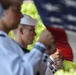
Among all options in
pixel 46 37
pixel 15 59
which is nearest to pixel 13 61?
pixel 15 59

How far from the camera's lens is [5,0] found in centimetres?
133

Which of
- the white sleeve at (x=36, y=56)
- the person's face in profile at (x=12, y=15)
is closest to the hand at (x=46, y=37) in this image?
the white sleeve at (x=36, y=56)

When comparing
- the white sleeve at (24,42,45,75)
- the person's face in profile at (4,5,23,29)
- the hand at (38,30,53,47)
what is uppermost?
the person's face in profile at (4,5,23,29)

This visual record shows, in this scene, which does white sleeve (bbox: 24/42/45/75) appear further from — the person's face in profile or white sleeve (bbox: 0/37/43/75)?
the person's face in profile

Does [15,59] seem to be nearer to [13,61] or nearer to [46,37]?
[13,61]

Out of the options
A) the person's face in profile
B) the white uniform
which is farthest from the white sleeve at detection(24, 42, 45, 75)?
the person's face in profile

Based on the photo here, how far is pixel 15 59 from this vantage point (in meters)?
1.34

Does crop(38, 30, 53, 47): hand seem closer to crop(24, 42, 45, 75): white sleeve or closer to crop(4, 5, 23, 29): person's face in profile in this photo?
crop(24, 42, 45, 75): white sleeve

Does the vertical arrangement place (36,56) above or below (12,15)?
below

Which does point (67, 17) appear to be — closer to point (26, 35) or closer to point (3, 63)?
point (3, 63)

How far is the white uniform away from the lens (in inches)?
52.1

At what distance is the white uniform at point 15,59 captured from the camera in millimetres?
1323

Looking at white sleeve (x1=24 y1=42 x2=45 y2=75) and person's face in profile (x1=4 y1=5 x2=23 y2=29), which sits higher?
person's face in profile (x1=4 y1=5 x2=23 y2=29)

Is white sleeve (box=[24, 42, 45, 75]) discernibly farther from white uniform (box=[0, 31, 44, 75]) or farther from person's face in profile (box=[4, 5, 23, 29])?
person's face in profile (box=[4, 5, 23, 29])
